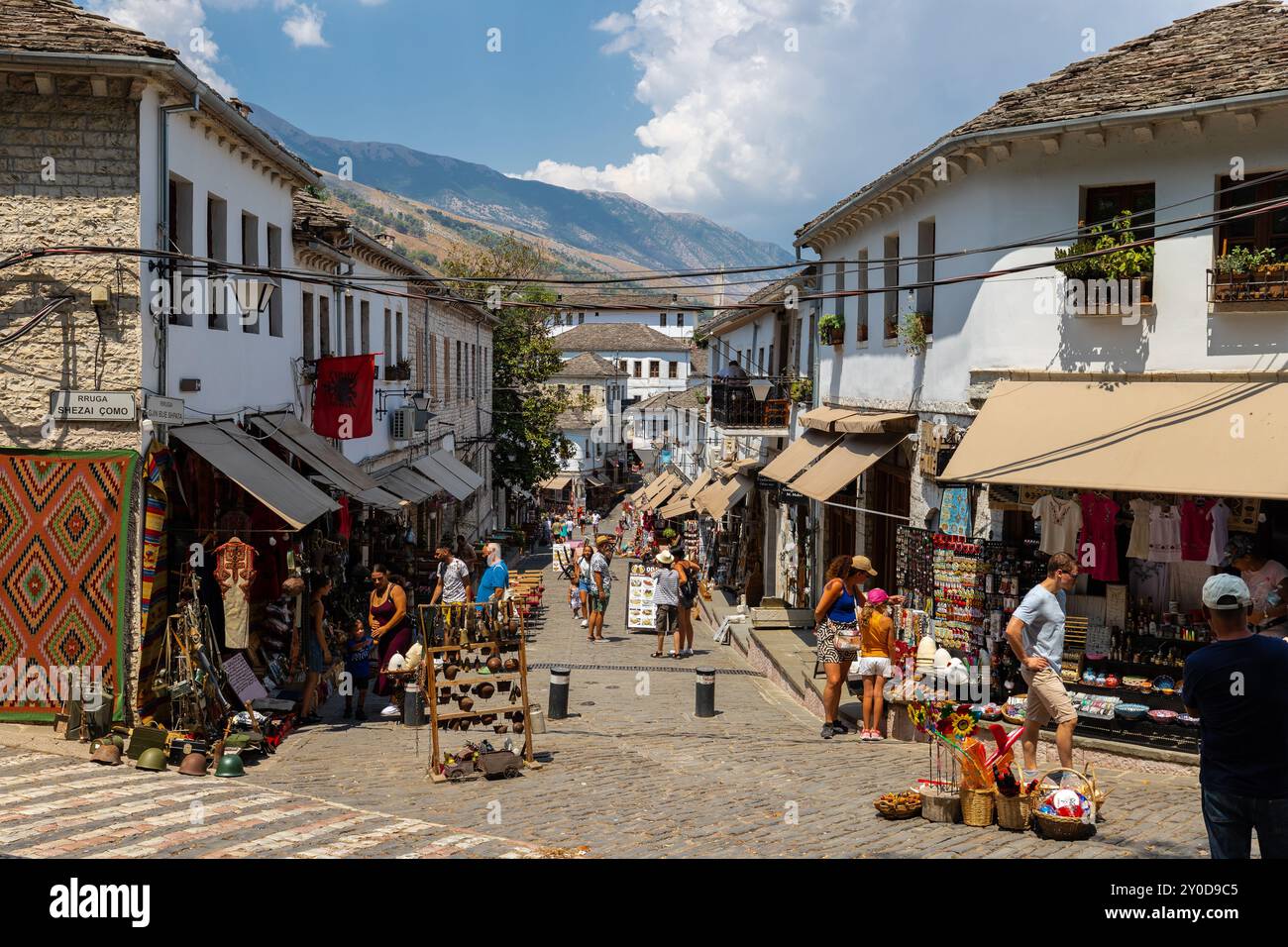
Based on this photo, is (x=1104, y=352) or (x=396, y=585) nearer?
(x=1104, y=352)

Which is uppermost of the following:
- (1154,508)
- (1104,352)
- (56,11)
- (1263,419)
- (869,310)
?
(56,11)

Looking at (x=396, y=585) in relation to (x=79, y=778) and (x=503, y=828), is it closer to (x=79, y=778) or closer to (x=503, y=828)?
(x=79, y=778)

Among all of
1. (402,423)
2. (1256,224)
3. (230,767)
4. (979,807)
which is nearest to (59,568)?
(230,767)

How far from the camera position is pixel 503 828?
27.2 ft

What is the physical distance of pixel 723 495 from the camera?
1030 inches

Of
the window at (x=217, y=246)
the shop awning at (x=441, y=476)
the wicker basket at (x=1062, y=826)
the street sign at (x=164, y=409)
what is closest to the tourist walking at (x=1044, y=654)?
the wicker basket at (x=1062, y=826)

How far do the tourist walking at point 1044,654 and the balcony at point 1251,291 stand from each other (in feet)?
14.2

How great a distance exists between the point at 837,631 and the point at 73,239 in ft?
27.4

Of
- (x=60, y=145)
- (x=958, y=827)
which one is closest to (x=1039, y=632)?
(x=958, y=827)

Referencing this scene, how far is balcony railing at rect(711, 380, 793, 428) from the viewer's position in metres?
24.7

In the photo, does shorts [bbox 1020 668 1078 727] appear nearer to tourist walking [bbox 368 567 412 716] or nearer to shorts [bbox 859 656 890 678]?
shorts [bbox 859 656 890 678]

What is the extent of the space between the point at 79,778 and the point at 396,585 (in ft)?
14.6

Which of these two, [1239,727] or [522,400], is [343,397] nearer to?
[1239,727]

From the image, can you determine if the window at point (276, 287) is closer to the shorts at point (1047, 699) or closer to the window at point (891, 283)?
Result: the window at point (891, 283)
